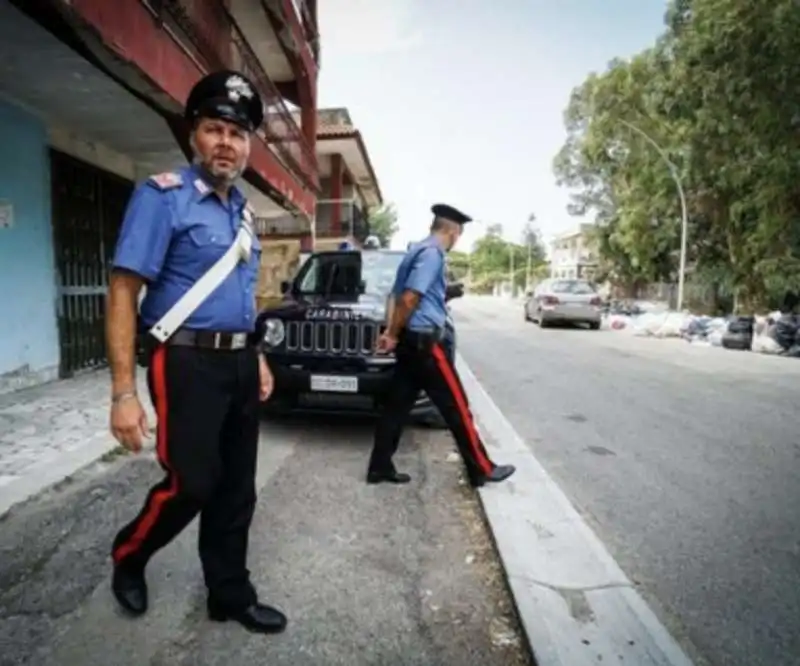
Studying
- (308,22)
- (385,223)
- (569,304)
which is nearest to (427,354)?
(308,22)

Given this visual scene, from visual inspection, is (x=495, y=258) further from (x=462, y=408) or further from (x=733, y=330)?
(x=462, y=408)

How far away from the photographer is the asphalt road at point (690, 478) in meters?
2.59

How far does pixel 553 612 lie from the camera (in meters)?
2.45

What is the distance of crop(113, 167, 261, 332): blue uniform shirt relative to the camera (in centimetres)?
201

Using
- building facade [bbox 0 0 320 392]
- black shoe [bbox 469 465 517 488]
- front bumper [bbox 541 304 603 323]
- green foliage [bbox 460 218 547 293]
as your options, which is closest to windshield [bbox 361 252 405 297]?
black shoe [bbox 469 465 517 488]

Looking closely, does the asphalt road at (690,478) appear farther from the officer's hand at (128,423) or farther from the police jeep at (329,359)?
the officer's hand at (128,423)

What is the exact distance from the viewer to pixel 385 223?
56656 mm

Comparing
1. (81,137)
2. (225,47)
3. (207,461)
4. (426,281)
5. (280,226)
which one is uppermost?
(225,47)

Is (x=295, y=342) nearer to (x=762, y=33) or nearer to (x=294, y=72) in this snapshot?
(x=294, y=72)

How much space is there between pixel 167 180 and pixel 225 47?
627 centimetres

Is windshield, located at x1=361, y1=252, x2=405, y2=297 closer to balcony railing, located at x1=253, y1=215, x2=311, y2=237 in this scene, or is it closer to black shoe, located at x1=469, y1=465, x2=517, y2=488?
black shoe, located at x1=469, y1=465, x2=517, y2=488

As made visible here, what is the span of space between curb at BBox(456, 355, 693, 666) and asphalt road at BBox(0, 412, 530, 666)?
11cm

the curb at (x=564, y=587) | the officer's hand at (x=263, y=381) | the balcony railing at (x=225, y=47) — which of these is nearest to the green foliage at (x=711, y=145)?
the balcony railing at (x=225, y=47)

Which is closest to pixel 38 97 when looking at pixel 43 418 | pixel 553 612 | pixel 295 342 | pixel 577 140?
pixel 43 418
